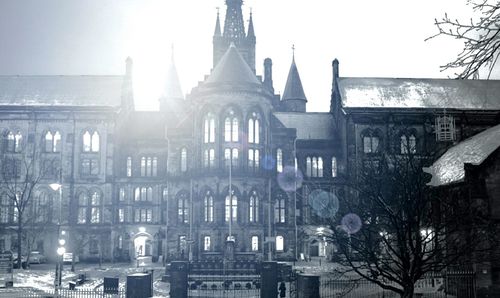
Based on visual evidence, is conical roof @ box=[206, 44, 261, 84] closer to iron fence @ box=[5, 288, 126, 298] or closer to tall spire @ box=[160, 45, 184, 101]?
tall spire @ box=[160, 45, 184, 101]

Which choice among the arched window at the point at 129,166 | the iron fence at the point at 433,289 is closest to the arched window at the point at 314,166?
the arched window at the point at 129,166

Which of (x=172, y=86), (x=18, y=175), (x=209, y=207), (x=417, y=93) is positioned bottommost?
(x=209, y=207)

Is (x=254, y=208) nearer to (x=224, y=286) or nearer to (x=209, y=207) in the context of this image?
(x=209, y=207)

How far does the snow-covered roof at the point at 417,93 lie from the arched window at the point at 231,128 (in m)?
13.5

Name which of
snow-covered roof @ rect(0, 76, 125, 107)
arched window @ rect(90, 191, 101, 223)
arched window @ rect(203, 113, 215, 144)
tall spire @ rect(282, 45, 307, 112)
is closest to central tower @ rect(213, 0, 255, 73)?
tall spire @ rect(282, 45, 307, 112)

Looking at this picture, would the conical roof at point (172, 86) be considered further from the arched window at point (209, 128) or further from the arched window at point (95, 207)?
the arched window at point (209, 128)

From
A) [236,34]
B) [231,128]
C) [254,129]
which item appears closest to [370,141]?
[254,129]

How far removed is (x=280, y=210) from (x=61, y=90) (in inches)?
1139

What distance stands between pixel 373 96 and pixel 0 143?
4110 cm

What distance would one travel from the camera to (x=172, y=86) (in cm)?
7838

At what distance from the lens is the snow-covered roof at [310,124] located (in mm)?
64375

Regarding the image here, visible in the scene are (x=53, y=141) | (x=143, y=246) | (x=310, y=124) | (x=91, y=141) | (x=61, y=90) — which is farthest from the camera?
(x=143, y=246)

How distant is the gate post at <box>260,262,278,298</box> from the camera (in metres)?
28.2

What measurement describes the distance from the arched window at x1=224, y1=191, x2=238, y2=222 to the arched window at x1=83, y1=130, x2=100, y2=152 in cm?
1740
